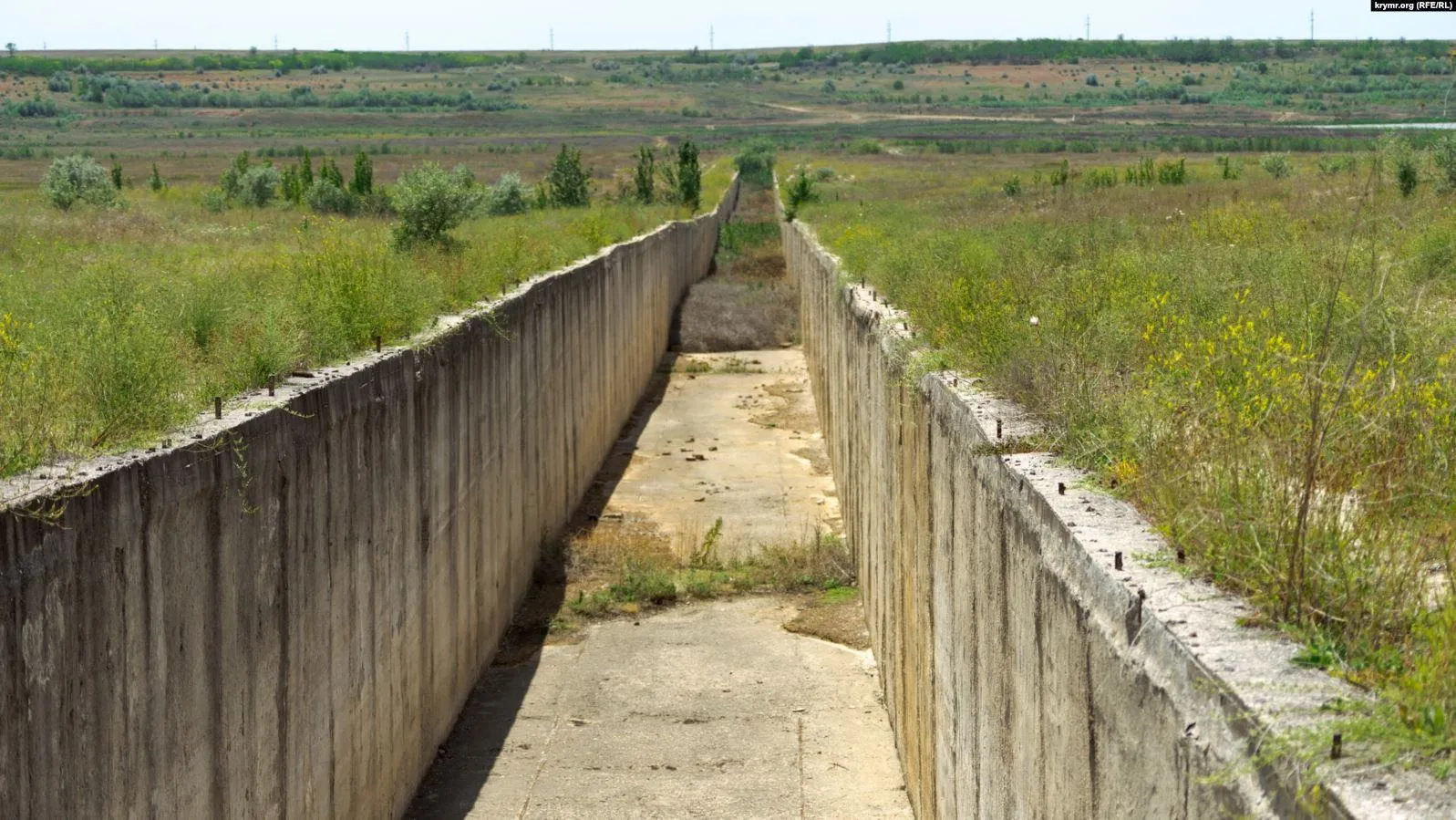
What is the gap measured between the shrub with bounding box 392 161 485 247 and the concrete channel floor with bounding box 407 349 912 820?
546cm

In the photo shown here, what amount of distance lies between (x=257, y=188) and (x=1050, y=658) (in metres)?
35.1

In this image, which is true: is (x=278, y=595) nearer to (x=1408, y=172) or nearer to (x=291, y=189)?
(x=1408, y=172)

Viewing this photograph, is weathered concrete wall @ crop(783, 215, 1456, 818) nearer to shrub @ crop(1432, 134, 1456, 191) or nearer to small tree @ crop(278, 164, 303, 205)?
shrub @ crop(1432, 134, 1456, 191)

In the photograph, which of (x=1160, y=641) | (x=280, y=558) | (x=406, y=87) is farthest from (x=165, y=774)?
(x=406, y=87)

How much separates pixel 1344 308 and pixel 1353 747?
13.7 ft

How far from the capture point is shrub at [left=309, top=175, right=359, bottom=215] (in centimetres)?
3306

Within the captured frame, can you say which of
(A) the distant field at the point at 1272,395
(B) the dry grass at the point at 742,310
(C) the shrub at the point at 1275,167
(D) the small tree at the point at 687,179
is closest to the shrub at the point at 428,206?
(A) the distant field at the point at 1272,395

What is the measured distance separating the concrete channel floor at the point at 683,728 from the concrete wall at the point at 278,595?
34 cm

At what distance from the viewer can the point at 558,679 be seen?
30.8 feet

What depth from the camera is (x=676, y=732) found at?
8477mm

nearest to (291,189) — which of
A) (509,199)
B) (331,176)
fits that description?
(331,176)

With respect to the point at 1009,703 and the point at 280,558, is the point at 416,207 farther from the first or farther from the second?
the point at 1009,703

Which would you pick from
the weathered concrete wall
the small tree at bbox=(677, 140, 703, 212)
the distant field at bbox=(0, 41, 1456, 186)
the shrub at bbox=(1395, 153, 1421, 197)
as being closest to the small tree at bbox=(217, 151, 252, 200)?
the small tree at bbox=(677, 140, 703, 212)

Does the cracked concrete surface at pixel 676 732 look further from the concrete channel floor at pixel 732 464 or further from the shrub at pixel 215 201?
the shrub at pixel 215 201
